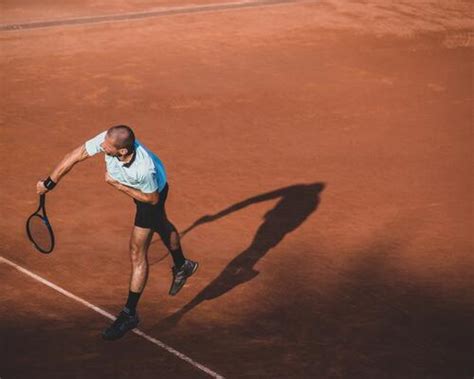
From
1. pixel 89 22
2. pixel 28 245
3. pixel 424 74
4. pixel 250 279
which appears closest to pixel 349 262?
pixel 250 279

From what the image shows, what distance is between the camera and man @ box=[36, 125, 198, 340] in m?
8.85

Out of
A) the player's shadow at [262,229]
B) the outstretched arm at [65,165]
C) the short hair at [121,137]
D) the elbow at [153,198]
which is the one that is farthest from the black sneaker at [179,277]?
the short hair at [121,137]

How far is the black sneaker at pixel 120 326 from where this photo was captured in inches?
357

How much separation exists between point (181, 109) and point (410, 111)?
441 centimetres

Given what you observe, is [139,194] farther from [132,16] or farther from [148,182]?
[132,16]

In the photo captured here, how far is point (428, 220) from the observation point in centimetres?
1216

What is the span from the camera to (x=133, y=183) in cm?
902

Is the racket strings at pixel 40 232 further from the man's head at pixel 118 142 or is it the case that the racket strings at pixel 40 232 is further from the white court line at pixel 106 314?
the man's head at pixel 118 142

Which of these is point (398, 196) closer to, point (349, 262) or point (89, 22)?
point (349, 262)

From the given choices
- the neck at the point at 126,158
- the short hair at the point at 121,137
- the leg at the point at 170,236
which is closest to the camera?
the short hair at the point at 121,137

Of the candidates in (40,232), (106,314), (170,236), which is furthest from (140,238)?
(40,232)

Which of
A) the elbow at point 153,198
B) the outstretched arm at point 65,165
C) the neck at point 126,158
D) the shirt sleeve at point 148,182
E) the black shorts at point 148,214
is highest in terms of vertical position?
the neck at point 126,158

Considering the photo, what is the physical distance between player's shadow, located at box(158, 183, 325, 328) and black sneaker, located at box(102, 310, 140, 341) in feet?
1.33

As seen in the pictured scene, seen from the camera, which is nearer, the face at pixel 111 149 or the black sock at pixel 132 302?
the face at pixel 111 149
